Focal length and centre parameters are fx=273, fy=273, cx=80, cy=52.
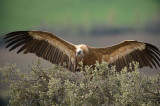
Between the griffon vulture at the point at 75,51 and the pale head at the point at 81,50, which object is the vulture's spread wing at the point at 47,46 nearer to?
the griffon vulture at the point at 75,51

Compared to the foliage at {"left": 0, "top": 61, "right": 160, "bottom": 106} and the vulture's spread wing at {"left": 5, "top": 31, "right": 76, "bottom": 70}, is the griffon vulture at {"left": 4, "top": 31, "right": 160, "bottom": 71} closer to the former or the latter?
the vulture's spread wing at {"left": 5, "top": 31, "right": 76, "bottom": 70}

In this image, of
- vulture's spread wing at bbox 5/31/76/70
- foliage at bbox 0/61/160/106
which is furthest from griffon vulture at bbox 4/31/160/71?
foliage at bbox 0/61/160/106

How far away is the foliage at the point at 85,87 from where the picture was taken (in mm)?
3283

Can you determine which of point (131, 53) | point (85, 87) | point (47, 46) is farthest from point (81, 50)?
point (85, 87)

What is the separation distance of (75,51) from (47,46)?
509mm

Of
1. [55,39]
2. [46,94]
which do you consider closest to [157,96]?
[46,94]

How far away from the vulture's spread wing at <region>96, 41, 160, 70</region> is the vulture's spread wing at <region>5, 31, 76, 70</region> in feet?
1.96

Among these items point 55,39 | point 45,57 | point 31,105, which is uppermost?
point 55,39

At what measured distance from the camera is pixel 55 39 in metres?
4.80

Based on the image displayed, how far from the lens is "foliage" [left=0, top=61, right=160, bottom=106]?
3283mm

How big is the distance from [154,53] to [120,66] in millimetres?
643

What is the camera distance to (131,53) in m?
4.82

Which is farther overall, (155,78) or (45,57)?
(45,57)

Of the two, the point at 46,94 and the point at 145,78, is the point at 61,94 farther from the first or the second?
the point at 145,78
